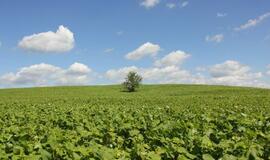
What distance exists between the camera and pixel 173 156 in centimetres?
523

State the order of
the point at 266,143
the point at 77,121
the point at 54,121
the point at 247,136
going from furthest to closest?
1. the point at 54,121
2. the point at 77,121
3. the point at 247,136
4. the point at 266,143

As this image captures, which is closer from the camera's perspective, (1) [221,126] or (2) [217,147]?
(2) [217,147]

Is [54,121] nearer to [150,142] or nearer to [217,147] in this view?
[150,142]

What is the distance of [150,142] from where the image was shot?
23.1ft

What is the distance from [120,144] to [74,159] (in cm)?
242

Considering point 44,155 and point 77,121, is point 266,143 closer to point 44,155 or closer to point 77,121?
point 44,155

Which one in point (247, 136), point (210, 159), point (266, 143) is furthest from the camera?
point (247, 136)

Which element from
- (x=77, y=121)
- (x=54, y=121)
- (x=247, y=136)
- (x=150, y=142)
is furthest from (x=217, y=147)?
(x=54, y=121)

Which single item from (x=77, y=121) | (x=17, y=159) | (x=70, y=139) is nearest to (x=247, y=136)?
(x=70, y=139)

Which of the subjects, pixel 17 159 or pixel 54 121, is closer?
pixel 17 159

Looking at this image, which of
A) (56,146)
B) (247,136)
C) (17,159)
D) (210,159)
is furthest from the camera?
(247,136)

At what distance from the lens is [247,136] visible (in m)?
6.41

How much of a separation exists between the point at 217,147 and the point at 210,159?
32.7 inches

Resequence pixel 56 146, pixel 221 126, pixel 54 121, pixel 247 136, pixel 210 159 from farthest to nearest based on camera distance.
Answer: pixel 54 121 < pixel 221 126 < pixel 247 136 < pixel 56 146 < pixel 210 159
